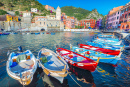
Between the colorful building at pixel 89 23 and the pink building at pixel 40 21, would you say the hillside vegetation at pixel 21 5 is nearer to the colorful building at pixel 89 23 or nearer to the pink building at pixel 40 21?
the pink building at pixel 40 21

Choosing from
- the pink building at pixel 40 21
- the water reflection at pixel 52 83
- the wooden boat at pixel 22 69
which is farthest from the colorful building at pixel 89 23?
the water reflection at pixel 52 83

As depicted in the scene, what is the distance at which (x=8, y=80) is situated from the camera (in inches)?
417

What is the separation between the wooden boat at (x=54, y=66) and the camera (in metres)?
8.95

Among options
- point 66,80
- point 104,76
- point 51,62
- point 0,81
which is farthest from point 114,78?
point 0,81

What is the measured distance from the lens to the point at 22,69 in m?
10.1

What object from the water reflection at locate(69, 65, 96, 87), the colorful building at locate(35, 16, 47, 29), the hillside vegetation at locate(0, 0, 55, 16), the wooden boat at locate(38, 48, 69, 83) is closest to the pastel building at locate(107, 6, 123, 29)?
the water reflection at locate(69, 65, 96, 87)

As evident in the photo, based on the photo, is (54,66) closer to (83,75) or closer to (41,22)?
(83,75)

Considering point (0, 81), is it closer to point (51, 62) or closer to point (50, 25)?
point (51, 62)

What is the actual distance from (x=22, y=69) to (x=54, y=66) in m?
4.00

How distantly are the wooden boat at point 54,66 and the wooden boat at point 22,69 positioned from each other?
51.3 inches

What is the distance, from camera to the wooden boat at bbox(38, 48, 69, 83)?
8.95 metres

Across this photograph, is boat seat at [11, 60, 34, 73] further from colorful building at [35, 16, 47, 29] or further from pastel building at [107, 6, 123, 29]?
colorful building at [35, 16, 47, 29]

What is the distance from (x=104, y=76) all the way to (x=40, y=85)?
8785mm

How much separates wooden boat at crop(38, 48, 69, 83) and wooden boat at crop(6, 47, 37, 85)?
4.27 feet
